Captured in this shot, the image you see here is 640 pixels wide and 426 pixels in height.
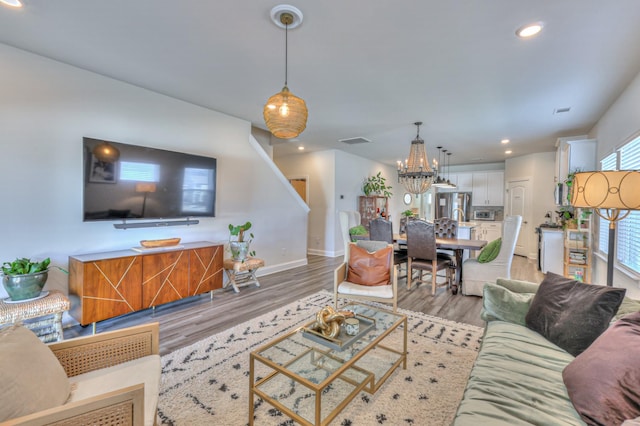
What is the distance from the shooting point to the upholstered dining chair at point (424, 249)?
158 inches

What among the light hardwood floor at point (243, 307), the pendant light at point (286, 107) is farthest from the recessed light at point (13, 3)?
the light hardwood floor at point (243, 307)

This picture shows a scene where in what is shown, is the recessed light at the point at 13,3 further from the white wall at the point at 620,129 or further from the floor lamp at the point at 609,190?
the white wall at the point at 620,129

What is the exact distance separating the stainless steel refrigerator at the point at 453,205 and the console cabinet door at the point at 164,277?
793 cm

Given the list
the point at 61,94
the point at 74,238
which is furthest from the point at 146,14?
the point at 74,238

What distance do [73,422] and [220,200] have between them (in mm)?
3644

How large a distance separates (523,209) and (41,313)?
9.31 meters

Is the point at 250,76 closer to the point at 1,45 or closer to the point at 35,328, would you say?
the point at 1,45

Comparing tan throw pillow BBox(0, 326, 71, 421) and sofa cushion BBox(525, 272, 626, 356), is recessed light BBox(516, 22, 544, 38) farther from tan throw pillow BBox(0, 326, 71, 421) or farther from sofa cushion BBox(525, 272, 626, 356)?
tan throw pillow BBox(0, 326, 71, 421)

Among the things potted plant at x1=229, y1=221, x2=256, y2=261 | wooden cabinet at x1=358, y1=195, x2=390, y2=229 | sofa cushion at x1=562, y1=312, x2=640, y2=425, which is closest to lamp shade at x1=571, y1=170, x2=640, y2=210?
sofa cushion at x1=562, y1=312, x2=640, y2=425

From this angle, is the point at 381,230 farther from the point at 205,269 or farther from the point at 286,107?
the point at 286,107

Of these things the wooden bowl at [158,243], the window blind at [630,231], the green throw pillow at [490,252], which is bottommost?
the green throw pillow at [490,252]

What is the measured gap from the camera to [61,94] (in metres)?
2.90

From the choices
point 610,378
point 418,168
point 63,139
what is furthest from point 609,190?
point 63,139

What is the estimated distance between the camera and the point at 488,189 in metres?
8.66
